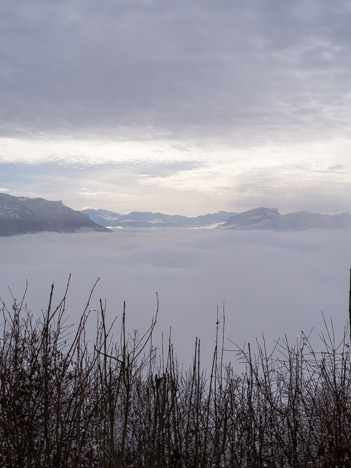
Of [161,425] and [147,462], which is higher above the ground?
[161,425]

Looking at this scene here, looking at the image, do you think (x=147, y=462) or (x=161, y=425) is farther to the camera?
(x=147, y=462)

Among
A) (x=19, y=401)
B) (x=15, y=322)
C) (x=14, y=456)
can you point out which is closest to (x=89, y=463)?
(x=19, y=401)

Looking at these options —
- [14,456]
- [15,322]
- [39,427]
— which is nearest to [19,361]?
[15,322]

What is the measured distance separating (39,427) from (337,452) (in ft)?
16.7

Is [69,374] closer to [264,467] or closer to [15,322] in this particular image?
[15,322]

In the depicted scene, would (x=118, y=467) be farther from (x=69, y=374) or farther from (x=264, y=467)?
(x=69, y=374)

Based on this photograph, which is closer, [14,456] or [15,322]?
[14,456]

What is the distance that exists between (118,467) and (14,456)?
213cm

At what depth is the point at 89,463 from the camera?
5430mm

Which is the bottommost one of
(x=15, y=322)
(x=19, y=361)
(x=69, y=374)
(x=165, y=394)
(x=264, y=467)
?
(x=264, y=467)

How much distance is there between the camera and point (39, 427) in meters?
→ 6.59

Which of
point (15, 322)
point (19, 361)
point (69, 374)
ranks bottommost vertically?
point (69, 374)

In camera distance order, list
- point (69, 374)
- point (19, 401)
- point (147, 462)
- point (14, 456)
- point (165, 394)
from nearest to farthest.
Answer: point (165, 394) → point (147, 462) → point (14, 456) → point (19, 401) → point (69, 374)

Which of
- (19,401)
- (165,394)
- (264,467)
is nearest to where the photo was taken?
(165,394)
